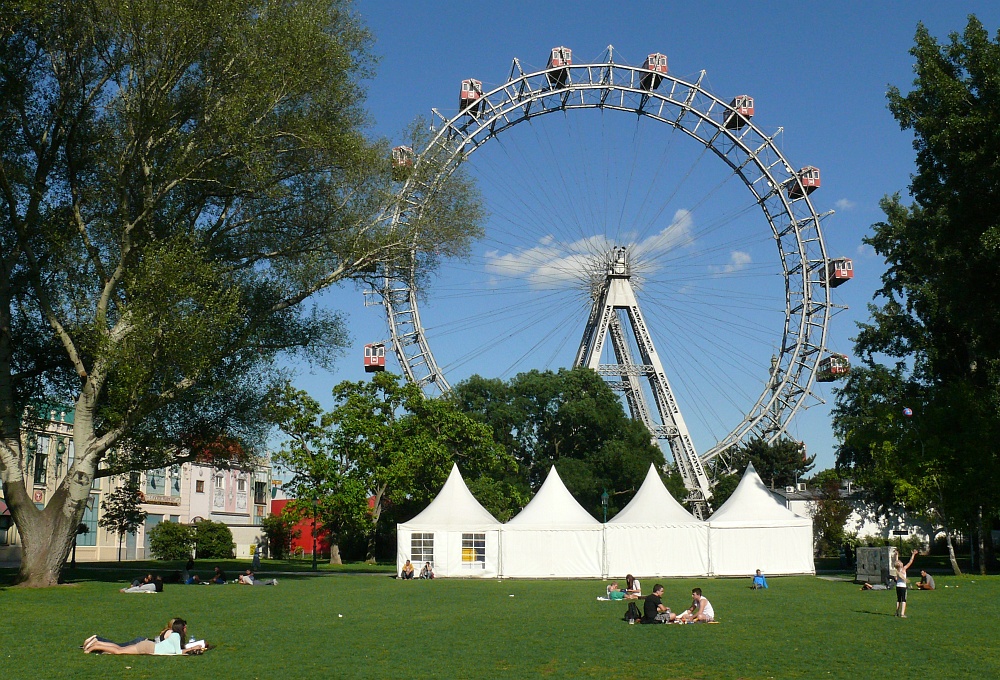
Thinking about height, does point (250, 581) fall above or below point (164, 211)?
below

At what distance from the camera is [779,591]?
2727 cm

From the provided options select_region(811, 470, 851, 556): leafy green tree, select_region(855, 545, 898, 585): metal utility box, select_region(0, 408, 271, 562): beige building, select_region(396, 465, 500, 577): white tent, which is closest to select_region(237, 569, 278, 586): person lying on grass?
select_region(396, 465, 500, 577): white tent

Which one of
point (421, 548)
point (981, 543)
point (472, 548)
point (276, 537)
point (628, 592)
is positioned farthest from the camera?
point (276, 537)

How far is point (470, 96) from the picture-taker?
53719 mm

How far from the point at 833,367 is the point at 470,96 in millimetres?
25939

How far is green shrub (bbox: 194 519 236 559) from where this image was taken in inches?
2464

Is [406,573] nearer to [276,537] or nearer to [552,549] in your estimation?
[552,549]

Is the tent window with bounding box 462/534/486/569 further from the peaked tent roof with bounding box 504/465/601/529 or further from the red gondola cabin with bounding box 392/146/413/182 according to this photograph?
the red gondola cabin with bounding box 392/146/413/182

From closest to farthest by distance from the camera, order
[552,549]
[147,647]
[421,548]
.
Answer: [147,647]
[552,549]
[421,548]

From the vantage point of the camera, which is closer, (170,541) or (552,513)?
(552,513)

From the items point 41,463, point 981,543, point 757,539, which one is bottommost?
point 981,543

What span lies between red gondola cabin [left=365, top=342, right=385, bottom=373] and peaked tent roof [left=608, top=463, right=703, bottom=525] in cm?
2128

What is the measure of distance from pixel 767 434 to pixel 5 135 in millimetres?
46076

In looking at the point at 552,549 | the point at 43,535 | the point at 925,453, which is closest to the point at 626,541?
the point at 552,549
